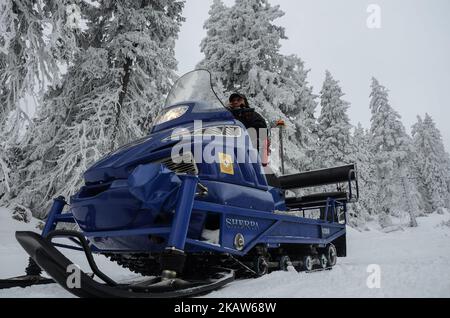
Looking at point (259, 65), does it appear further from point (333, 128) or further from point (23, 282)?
point (23, 282)

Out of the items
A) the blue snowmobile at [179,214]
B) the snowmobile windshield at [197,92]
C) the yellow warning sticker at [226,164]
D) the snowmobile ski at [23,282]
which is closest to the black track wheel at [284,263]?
the blue snowmobile at [179,214]

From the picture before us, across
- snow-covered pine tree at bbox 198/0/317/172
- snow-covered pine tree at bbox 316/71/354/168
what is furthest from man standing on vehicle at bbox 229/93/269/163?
snow-covered pine tree at bbox 316/71/354/168

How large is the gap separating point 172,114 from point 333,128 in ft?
65.4

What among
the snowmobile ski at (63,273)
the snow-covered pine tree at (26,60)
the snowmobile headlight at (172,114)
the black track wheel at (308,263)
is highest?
the snow-covered pine tree at (26,60)

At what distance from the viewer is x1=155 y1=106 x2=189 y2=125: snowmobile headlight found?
4094 mm

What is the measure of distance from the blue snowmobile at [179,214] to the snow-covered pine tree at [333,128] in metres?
18.3

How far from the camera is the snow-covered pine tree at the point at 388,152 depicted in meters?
28.2

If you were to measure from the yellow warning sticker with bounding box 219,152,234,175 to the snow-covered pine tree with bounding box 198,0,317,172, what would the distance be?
878 cm

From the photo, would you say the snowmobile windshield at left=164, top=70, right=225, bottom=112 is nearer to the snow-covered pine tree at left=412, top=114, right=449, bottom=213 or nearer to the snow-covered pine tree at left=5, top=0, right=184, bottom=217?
the snow-covered pine tree at left=5, top=0, right=184, bottom=217

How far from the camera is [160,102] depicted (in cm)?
1011

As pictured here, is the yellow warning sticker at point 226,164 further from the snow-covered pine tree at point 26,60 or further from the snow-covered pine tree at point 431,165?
the snow-covered pine tree at point 431,165

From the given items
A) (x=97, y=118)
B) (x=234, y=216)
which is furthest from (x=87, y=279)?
(x=97, y=118)
